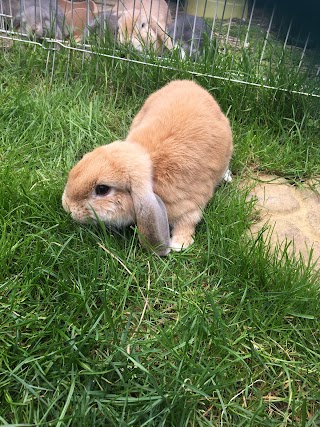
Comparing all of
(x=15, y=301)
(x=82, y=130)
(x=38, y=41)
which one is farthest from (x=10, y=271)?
(x=38, y=41)

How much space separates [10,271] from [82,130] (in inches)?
51.6

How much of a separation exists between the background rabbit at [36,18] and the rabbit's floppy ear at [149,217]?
2.02m

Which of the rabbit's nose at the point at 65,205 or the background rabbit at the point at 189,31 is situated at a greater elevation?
the background rabbit at the point at 189,31

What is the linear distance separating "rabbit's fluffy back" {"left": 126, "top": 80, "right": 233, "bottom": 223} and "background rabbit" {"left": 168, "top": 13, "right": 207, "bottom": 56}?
110 centimetres

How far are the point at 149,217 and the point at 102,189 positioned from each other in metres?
0.27

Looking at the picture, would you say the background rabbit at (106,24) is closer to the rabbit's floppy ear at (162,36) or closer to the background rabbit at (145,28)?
the background rabbit at (145,28)

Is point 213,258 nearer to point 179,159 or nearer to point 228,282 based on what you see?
point 228,282

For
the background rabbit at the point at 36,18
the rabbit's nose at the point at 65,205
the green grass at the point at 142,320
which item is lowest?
the green grass at the point at 142,320

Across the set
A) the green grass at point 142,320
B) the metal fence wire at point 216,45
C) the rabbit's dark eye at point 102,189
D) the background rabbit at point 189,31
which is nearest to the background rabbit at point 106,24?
the metal fence wire at point 216,45

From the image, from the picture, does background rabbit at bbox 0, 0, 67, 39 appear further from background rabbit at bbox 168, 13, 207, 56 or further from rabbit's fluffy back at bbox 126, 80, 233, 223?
rabbit's fluffy back at bbox 126, 80, 233, 223

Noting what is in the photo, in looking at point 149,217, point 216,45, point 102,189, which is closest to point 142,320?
point 149,217

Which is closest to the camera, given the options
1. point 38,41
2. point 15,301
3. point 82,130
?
point 15,301

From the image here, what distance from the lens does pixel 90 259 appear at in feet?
6.95

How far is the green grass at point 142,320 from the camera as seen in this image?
1.65 meters
